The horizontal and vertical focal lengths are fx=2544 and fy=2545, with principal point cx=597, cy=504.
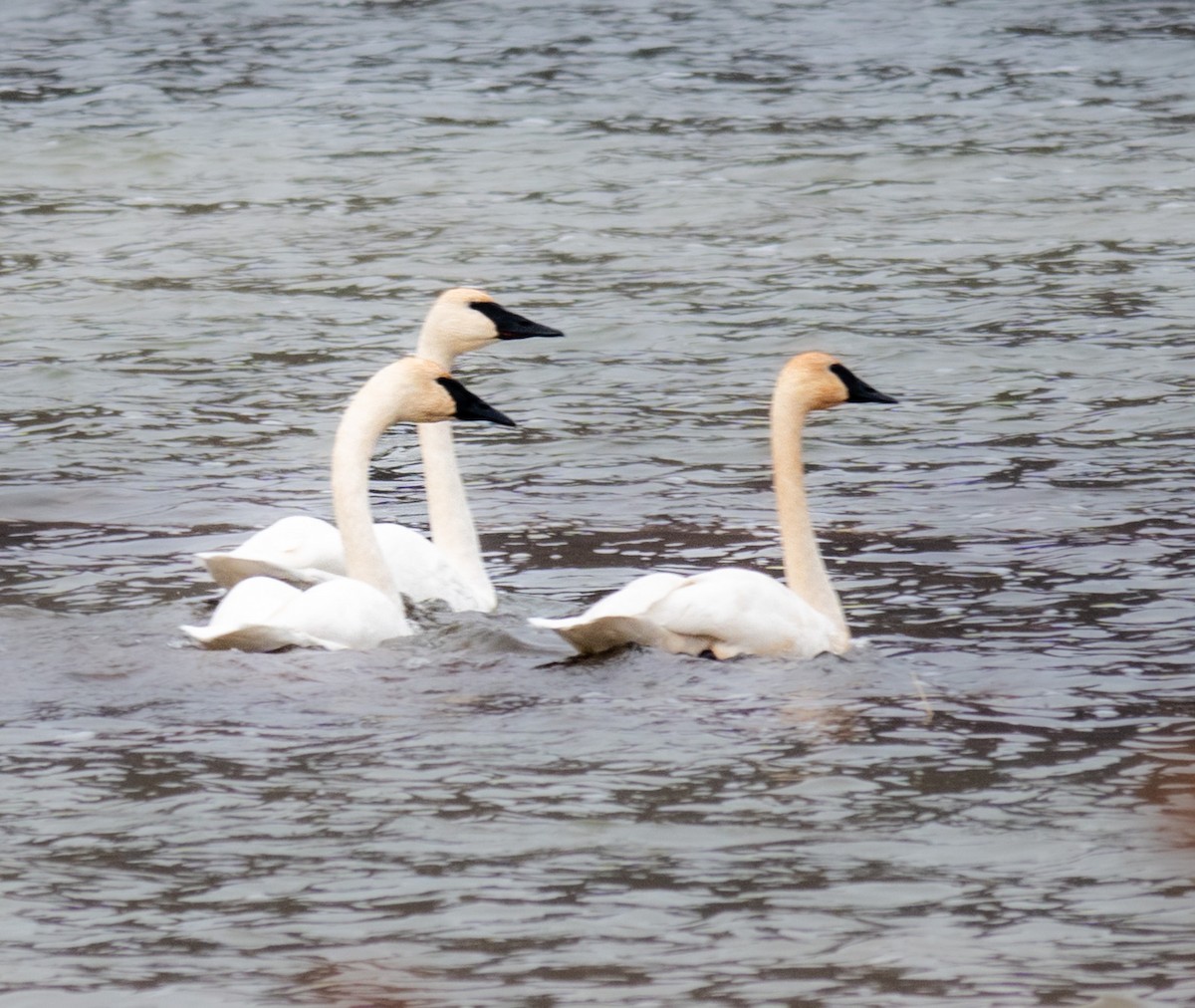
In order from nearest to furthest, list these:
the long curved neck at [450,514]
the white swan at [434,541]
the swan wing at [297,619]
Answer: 1. the swan wing at [297,619]
2. the white swan at [434,541]
3. the long curved neck at [450,514]

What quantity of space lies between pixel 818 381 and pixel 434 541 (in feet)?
5.59

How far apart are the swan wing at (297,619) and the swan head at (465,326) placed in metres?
1.88

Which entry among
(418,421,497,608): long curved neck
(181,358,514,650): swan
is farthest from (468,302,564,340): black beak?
(181,358,514,650): swan

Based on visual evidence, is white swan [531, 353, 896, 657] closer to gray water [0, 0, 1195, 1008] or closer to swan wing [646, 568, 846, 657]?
swan wing [646, 568, 846, 657]

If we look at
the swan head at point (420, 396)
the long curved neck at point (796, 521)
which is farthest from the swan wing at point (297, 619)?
the long curved neck at point (796, 521)

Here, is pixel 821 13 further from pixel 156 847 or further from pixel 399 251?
pixel 156 847

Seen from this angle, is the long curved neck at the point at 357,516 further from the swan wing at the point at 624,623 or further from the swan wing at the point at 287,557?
the swan wing at the point at 624,623

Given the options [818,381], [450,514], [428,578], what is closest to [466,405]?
[450,514]

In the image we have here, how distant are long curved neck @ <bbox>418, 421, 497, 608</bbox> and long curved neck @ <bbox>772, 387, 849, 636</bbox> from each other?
1.22 m

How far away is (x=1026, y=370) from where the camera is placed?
13617mm

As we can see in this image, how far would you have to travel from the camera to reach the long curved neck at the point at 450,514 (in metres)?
9.70

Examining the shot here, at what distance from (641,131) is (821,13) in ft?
20.5

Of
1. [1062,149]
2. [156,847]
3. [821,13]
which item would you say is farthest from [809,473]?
[821,13]

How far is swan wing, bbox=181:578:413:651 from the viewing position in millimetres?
8344
